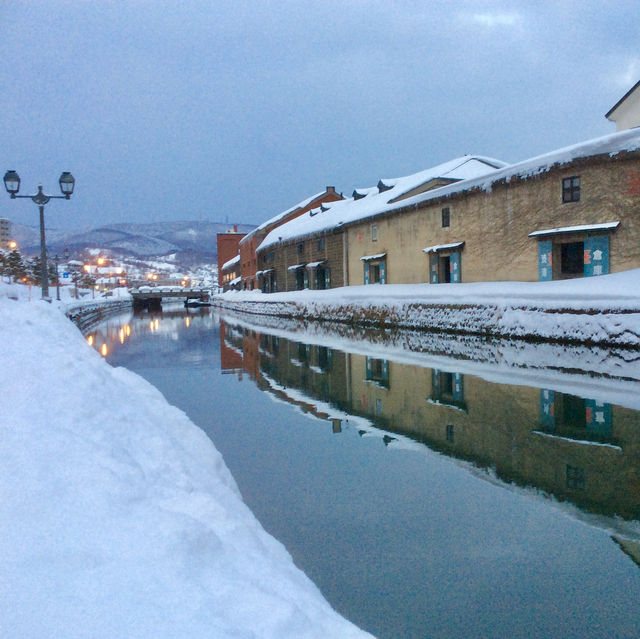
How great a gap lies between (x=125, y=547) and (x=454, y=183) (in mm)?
24948

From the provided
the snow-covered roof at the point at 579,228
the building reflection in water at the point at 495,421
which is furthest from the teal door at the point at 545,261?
the building reflection in water at the point at 495,421

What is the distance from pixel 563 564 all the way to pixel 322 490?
79.3 inches

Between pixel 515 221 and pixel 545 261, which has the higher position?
pixel 515 221

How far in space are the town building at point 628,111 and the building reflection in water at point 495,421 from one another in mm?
29081

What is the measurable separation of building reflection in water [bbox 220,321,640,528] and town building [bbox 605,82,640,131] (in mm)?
29081

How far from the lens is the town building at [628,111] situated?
30.9 m

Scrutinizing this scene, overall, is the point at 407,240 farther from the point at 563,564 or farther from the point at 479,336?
the point at 563,564

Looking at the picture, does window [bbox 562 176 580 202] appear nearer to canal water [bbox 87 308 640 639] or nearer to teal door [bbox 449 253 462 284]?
teal door [bbox 449 253 462 284]

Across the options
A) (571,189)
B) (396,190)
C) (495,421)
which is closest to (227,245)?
(396,190)

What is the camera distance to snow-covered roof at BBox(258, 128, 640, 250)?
17.9 m

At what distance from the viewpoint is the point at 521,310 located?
51.1 ft

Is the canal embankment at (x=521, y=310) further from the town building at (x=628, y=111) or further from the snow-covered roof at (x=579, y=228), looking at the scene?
the town building at (x=628, y=111)

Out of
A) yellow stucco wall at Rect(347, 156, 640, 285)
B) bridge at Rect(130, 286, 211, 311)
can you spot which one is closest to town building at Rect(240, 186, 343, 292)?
bridge at Rect(130, 286, 211, 311)

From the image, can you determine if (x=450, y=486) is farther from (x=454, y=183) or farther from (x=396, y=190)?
(x=396, y=190)
